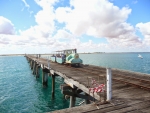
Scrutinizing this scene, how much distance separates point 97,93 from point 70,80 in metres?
4.10

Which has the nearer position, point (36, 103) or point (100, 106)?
point (100, 106)

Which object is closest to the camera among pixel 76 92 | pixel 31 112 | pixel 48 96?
pixel 76 92

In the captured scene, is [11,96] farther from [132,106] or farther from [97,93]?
[132,106]

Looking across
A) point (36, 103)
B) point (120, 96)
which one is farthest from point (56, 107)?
point (120, 96)

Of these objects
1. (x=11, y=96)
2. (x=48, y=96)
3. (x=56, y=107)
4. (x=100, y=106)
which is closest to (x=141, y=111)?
(x=100, y=106)

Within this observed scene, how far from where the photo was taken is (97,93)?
23.2 feet

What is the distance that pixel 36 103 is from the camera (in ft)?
51.8

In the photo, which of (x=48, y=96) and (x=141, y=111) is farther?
(x=48, y=96)

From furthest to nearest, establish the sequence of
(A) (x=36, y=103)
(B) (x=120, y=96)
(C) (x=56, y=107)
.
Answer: (A) (x=36, y=103), (C) (x=56, y=107), (B) (x=120, y=96)

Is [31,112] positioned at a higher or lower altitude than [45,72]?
lower

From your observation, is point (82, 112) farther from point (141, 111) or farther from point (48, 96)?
point (48, 96)

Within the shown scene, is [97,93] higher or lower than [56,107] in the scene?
higher

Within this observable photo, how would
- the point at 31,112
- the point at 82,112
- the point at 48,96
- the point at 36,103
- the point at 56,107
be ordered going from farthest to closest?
1. the point at 48,96
2. the point at 36,103
3. the point at 56,107
4. the point at 31,112
5. the point at 82,112

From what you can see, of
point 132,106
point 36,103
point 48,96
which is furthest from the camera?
point 48,96
